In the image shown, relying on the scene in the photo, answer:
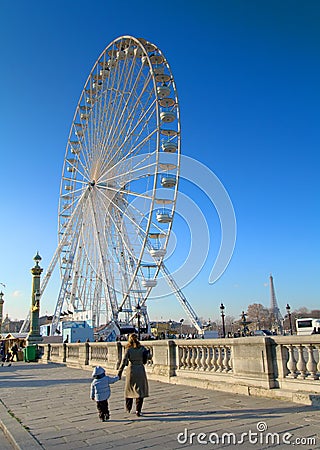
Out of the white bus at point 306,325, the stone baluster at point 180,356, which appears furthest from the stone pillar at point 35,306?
the white bus at point 306,325

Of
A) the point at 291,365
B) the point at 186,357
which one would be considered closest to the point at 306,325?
the point at 186,357

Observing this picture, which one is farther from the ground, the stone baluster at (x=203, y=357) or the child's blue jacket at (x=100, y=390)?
the stone baluster at (x=203, y=357)

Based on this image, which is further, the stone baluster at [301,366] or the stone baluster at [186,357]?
the stone baluster at [186,357]

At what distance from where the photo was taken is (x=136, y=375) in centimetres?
713

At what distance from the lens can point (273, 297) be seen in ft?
493

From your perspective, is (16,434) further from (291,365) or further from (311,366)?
(311,366)

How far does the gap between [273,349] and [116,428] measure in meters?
3.29

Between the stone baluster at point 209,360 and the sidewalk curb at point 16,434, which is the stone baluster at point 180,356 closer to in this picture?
the stone baluster at point 209,360

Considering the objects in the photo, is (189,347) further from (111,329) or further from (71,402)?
(111,329)

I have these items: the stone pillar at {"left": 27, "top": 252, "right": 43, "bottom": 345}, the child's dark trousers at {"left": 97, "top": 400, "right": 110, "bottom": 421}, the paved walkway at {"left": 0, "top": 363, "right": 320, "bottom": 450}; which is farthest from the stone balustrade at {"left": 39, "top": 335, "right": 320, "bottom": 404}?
the stone pillar at {"left": 27, "top": 252, "right": 43, "bottom": 345}

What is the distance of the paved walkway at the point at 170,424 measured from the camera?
533 cm

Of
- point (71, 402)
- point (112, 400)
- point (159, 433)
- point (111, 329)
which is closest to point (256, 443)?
point (159, 433)

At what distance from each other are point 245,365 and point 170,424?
8.79 ft

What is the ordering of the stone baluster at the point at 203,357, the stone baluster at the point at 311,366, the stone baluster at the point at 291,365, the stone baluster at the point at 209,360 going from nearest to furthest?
the stone baluster at the point at 311,366 → the stone baluster at the point at 291,365 → the stone baluster at the point at 209,360 → the stone baluster at the point at 203,357
